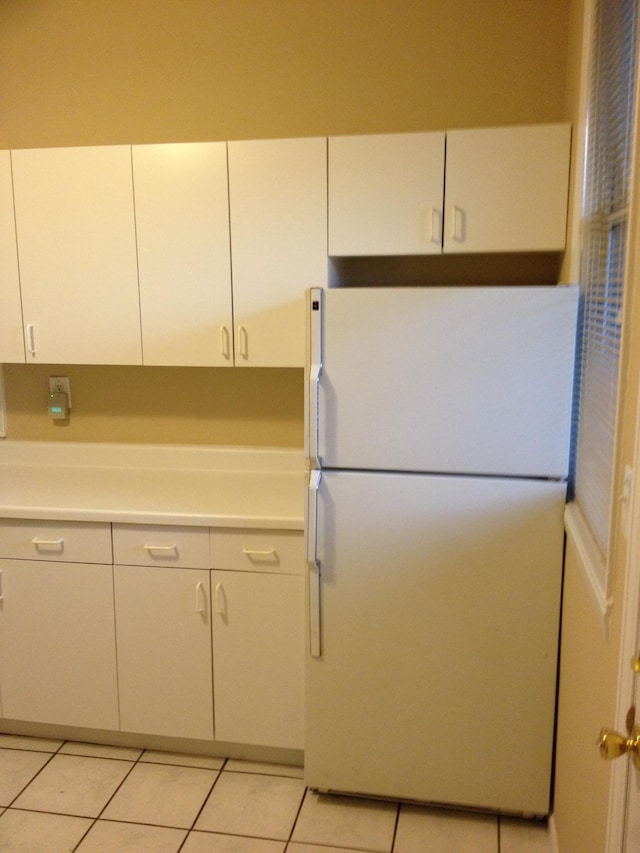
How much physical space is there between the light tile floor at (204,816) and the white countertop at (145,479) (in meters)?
0.88

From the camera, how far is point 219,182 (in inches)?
93.8

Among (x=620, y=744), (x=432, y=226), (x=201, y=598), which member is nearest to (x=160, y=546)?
(x=201, y=598)

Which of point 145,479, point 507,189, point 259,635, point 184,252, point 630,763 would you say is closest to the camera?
point 630,763

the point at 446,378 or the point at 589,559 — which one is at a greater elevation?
the point at 446,378

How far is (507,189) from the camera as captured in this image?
2201 mm

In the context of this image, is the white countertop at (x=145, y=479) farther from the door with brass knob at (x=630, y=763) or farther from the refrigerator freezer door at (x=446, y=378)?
the door with brass knob at (x=630, y=763)

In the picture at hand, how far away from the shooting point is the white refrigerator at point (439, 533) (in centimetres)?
194

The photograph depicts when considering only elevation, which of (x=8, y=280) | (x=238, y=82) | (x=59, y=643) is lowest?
(x=59, y=643)

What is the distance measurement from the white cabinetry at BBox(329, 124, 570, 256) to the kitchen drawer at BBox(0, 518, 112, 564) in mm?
1265

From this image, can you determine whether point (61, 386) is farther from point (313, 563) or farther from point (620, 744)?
point (620, 744)

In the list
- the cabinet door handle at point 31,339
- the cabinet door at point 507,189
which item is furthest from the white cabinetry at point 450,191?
the cabinet door handle at point 31,339

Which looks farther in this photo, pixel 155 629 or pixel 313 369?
pixel 155 629

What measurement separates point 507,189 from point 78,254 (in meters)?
1.49

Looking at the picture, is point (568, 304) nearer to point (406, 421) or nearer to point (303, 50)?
point (406, 421)
